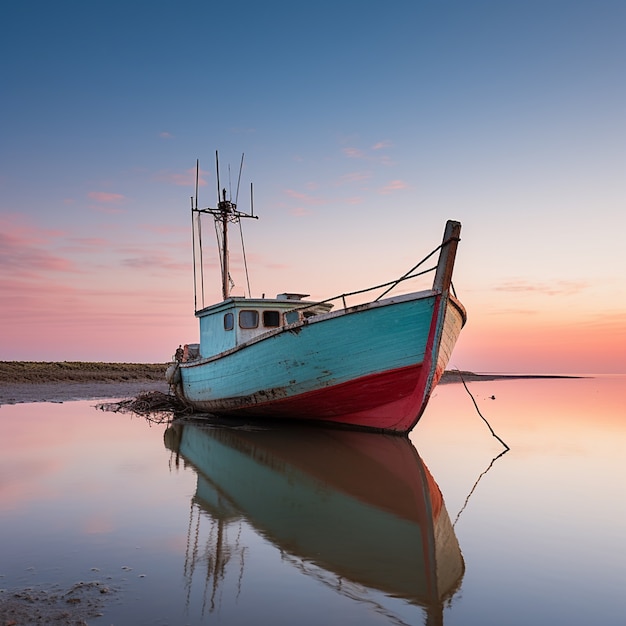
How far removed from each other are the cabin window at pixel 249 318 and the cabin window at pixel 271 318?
0.64 ft

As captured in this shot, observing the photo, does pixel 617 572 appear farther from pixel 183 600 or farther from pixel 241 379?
pixel 241 379

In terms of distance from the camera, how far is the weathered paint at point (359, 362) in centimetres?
1016

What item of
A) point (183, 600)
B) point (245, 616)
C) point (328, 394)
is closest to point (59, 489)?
point (183, 600)

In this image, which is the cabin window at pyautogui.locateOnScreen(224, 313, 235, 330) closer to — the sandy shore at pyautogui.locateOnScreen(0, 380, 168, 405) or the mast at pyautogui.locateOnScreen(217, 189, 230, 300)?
the mast at pyautogui.locateOnScreen(217, 189, 230, 300)

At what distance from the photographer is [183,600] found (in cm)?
356

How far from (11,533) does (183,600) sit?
7.46 feet

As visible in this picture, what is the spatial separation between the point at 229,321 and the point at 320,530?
32.1 ft

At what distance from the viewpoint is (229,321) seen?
14562 millimetres

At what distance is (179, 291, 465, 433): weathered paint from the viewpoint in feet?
33.3

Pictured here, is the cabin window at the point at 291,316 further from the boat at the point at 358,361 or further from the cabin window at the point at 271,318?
the boat at the point at 358,361

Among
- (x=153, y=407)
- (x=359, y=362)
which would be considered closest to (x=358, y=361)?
(x=359, y=362)

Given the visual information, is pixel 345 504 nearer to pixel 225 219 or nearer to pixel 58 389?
pixel 225 219

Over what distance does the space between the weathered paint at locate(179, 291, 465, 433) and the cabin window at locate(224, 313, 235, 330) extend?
1.62 metres

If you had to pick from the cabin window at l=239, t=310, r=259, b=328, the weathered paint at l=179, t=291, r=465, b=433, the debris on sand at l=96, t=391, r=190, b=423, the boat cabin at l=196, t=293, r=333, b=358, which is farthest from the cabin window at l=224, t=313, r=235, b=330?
the debris on sand at l=96, t=391, r=190, b=423
